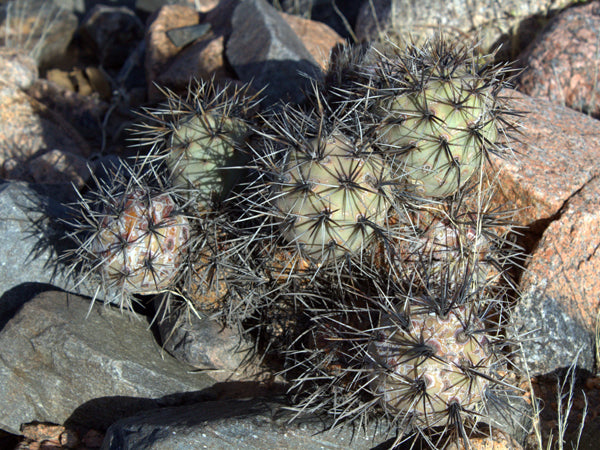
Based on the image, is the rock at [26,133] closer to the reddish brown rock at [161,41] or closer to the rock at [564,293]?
the reddish brown rock at [161,41]

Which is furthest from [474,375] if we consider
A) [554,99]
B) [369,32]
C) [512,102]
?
[369,32]

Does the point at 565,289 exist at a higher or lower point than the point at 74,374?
lower

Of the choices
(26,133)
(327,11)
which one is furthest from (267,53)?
(327,11)

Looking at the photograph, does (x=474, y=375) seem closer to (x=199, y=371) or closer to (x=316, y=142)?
(x=316, y=142)

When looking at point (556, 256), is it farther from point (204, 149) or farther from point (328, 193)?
point (204, 149)

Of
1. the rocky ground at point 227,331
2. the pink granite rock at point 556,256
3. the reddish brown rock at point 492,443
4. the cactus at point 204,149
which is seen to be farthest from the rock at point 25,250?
the pink granite rock at point 556,256

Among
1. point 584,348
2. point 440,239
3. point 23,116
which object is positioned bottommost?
point 584,348
